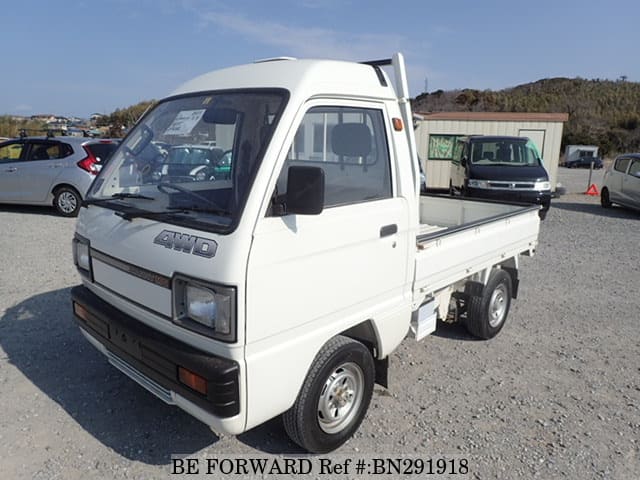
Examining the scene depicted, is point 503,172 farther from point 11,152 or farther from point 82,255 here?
point 11,152

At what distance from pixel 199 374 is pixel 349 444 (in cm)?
132

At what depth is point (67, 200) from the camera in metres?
10.5

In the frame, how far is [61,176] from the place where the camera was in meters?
10.3

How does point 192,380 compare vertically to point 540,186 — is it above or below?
below

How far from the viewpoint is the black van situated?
36.8 feet

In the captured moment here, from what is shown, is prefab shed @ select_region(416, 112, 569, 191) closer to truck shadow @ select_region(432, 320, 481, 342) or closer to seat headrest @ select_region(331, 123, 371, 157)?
truck shadow @ select_region(432, 320, 481, 342)

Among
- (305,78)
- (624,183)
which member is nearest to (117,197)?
(305,78)

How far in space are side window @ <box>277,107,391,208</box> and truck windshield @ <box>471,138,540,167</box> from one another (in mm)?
9845

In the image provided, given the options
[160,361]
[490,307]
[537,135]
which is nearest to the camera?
[160,361]

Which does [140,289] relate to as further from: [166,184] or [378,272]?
[378,272]

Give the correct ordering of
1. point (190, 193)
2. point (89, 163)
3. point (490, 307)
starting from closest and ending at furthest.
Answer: point (190, 193), point (490, 307), point (89, 163)

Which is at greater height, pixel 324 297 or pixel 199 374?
pixel 324 297

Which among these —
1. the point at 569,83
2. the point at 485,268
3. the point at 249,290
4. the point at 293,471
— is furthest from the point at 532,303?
→ the point at 569,83

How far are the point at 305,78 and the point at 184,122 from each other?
3.11ft
